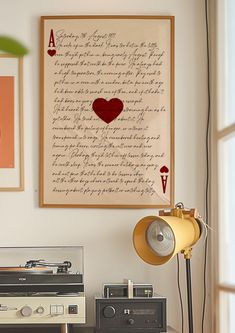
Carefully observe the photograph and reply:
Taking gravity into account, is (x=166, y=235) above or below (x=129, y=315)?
above

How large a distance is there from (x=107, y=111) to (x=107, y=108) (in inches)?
0.6

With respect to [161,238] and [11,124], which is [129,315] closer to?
[161,238]

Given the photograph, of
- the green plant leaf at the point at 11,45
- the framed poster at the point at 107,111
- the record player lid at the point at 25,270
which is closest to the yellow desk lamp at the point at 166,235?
the framed poster at the point at 107,111

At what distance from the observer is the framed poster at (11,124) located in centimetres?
244

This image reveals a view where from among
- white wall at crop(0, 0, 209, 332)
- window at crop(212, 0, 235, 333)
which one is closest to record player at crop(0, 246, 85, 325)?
white wall at crop(0, 0, 209, 332)

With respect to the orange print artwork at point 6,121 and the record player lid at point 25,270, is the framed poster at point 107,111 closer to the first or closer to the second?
the orange print artwork at point 6,121

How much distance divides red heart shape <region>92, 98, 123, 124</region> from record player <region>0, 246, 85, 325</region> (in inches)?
27.9

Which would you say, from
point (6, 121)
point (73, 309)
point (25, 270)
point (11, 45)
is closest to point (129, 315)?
point (73, 309)

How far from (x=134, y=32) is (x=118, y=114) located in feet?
1.30

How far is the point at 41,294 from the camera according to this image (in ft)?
6.77

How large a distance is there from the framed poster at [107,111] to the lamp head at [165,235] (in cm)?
27

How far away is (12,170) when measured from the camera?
245cm

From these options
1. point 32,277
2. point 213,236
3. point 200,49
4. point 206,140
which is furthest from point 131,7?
point 32,277

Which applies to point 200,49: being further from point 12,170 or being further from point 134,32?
point 12,170
